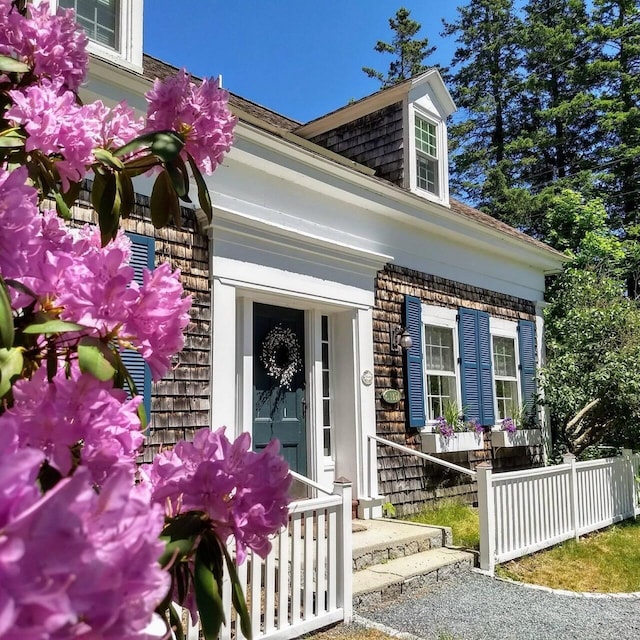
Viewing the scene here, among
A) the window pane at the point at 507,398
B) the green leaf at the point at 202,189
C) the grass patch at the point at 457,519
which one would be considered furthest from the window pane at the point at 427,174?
the green leaf at the point at 202,189

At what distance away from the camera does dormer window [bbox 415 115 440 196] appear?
8.27 meters

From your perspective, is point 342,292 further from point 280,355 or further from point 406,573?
point 406,573

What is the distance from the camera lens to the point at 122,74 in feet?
13.8

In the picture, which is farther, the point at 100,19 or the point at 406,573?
the point at 100,19

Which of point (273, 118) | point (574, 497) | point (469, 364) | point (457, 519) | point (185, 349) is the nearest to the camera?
point (185, 349)

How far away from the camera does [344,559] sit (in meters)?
4.00

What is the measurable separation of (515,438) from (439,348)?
70.3 inches

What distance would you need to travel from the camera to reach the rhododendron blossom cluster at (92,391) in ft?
1.44

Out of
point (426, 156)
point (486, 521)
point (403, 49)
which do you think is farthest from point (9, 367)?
point (403, 49)

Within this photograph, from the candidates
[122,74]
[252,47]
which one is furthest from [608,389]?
[252,47]

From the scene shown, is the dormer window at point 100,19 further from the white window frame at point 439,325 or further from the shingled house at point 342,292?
the white window frame at point 439,325

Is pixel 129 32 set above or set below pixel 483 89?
below

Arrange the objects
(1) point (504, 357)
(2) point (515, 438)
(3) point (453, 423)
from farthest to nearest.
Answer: (1) point (504, 357)
(2) point (515, 438)
(3) point (453, 423)

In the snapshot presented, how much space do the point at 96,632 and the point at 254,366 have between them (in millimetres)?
5151
